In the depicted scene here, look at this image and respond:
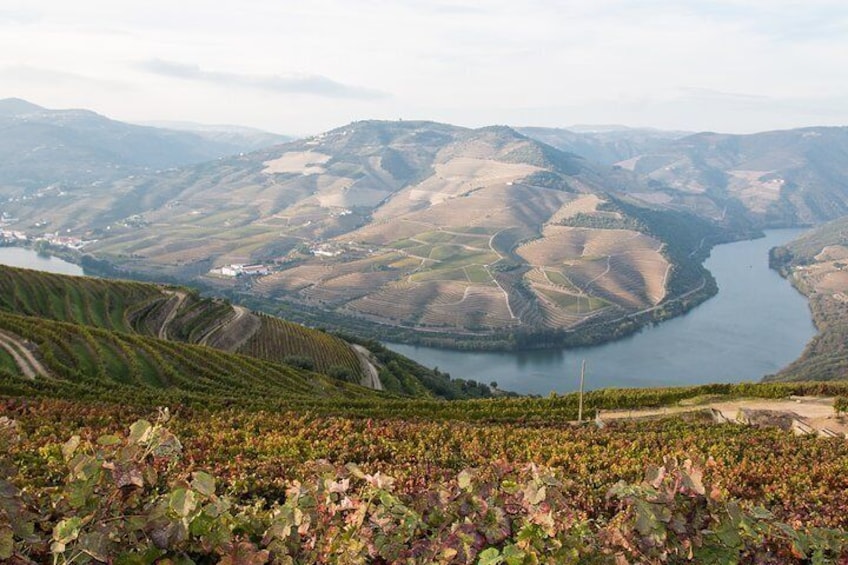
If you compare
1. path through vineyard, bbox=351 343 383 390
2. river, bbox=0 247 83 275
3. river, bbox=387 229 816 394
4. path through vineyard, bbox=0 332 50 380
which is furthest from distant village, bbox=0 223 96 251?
path through vineyard, bbox=0 332 50 380

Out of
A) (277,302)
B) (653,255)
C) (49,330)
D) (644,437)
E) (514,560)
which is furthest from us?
(653,255)

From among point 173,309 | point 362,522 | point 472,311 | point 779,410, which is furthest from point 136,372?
point 472,311

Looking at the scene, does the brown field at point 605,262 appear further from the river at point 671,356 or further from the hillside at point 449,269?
the river at point 671,356

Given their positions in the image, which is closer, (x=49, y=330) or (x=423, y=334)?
(x=49, y=330)

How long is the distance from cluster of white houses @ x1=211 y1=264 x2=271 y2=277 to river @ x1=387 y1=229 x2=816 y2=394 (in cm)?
5755

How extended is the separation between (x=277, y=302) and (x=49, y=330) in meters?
95.7

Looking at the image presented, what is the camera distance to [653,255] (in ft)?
531

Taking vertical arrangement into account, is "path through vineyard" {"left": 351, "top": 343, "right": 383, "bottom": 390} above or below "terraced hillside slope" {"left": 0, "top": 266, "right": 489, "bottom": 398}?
below

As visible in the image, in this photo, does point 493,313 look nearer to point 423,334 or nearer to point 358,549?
point 423,334

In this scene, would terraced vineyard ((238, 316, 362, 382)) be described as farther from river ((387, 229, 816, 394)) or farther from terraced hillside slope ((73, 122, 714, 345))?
terraced hillside slope ((73, 122, 714, 345))

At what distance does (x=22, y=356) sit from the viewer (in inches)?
1008

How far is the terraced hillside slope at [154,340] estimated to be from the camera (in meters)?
27.5

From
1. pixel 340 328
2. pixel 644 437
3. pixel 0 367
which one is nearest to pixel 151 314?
pixel 0 367

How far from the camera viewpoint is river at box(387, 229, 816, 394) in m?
89.1
